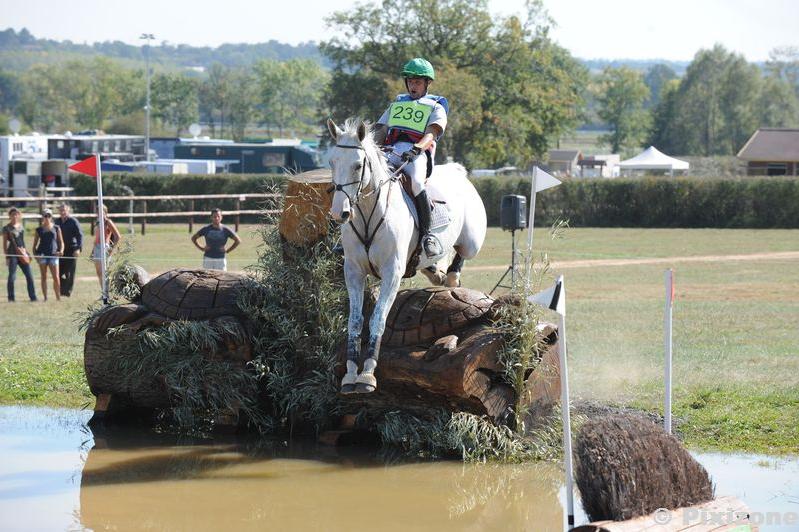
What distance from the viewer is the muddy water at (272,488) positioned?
7266 millimetres

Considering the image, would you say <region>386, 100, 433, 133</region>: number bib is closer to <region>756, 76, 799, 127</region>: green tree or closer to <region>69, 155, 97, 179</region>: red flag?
<region>69, 155, 97, 179</region>: red flag

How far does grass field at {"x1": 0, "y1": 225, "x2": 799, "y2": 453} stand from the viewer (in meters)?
9.97

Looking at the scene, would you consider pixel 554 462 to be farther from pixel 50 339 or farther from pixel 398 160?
pixel 50 339

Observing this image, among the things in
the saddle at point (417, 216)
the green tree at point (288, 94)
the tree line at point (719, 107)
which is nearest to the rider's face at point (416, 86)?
the saddle at point (417, 216)

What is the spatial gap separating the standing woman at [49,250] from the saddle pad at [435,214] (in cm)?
1169

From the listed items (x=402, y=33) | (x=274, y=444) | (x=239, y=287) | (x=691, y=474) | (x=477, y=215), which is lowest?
(x=274, y=444)

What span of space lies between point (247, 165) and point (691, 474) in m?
53.0

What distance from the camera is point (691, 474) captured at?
6.33m

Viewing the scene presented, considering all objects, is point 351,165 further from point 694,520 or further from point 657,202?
point 657,202

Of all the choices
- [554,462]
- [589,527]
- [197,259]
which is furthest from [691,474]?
[197,259]

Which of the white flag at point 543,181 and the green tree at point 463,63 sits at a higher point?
the green tree at point 463,63

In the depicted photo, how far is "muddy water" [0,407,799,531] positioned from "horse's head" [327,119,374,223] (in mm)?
2100

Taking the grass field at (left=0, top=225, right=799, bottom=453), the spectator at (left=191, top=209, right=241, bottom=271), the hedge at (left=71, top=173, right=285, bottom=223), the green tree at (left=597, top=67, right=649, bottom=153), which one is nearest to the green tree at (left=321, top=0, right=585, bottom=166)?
the hedge at (left=71, top=173, right=285, bottom=223)

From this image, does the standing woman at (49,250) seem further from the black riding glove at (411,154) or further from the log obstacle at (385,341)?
the black riding glove at (411,154)
